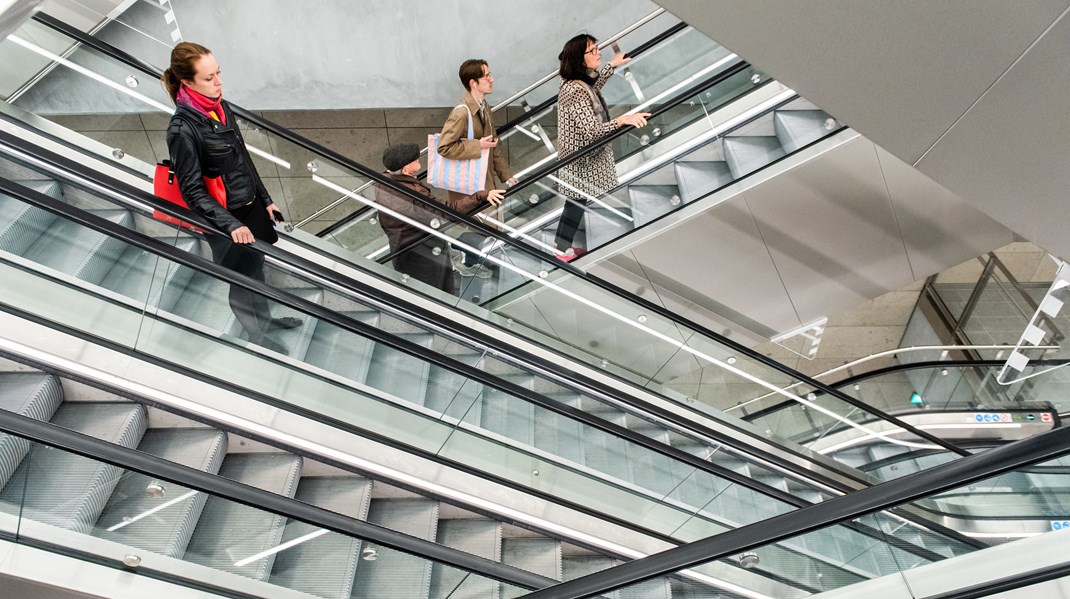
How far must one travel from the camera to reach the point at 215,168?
429 cm

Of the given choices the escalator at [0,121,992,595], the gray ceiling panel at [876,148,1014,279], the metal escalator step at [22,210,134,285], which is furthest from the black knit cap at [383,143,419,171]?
the gray ceiling panel at [876,148,1014,279]

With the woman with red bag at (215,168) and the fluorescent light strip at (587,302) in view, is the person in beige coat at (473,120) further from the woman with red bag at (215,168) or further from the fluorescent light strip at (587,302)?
the woman with red bag at (215,168)

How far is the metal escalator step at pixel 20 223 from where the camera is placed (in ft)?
12.6

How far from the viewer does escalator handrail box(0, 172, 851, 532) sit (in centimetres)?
377

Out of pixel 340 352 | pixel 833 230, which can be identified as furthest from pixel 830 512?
pixel 833 230

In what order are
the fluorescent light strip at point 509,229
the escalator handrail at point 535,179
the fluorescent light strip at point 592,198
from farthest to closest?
1. the fluorescent light strip at point 592,198
2. the fluorescent light strip at point 509,229
3. the escalator handrail at point 535,179

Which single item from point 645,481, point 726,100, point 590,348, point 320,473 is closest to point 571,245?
point 590,348

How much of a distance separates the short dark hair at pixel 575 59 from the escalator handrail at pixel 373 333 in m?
2.57

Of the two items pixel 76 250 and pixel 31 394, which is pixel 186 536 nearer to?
pixel 31 394

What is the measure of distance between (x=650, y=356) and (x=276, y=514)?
306cm

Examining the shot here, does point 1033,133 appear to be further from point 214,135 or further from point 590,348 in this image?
point 214,135

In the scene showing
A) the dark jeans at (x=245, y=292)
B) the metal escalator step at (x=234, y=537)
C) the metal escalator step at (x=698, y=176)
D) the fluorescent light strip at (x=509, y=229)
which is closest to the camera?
the metal escalator step at (x=234, y=537)

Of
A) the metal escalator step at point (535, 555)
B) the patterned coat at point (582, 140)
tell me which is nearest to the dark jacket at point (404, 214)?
the patterned coat at point (582, 140)

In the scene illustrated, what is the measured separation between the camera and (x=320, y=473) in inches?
184
